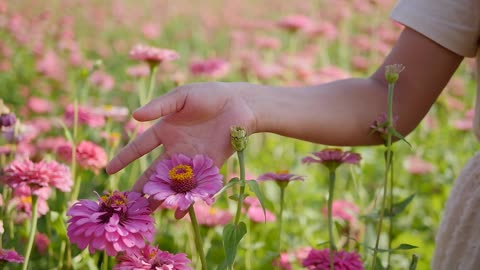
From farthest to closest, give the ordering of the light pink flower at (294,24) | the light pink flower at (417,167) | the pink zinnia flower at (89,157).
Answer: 1. the light pink flower at (294,24)
2. the light pink flower at (417,167)
3. the pink zinnia flower at (89,157)

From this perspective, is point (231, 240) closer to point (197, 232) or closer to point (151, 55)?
point (197, 232)

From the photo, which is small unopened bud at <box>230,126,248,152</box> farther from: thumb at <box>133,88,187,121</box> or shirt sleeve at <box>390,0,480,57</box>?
shirt sleeve at <box>390,0,480,57</box>

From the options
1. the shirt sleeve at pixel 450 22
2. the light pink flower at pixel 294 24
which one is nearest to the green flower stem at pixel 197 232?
the shirt sleeve at pixel 450 22

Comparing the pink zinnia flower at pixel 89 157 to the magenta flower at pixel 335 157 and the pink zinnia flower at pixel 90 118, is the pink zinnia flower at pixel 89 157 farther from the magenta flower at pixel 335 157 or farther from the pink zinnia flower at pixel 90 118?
the magenta flower at pixel 335 157

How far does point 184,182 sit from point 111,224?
0.07 meters

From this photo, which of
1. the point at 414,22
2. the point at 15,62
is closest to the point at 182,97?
the point at 414,22

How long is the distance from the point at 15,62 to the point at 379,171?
3.94 ft

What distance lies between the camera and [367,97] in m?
0.78

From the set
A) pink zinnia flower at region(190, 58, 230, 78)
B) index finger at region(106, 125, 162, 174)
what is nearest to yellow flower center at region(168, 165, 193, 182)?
index finger at region(106, 125, 162, 174)

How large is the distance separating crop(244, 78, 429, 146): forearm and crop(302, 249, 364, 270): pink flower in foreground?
13 centimetres

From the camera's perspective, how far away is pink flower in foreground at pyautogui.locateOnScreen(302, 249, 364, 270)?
2.35 ft

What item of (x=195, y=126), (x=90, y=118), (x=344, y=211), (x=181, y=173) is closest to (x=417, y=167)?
(x=344, y=211)

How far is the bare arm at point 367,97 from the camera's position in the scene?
752 millimetres

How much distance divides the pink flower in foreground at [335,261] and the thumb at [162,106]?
22cm
